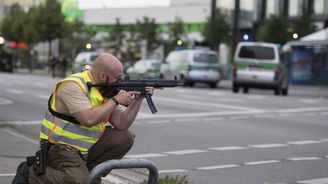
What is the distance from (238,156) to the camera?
34.4 ft

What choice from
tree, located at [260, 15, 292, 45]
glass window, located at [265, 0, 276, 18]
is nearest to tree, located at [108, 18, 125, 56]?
glass window, located at [265, 0, 276, 18]

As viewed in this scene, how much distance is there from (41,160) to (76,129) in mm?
377

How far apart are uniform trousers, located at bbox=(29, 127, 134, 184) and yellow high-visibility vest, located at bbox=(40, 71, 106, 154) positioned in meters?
0.07

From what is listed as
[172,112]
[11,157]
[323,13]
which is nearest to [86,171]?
[11,157]

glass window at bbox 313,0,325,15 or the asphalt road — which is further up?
glass window at bbox 313,0,325,15

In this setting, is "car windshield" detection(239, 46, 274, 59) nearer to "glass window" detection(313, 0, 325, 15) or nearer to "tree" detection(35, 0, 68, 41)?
"glass window" detection(313, 0, 325, 15)

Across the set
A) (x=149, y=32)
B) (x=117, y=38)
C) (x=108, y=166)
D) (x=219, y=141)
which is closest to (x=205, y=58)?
(x=219, y=141)

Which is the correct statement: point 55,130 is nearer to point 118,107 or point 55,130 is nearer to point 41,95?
point 118,107

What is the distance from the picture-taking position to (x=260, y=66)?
29328mm

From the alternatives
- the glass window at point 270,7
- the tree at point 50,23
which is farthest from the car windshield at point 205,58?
the tree at point 50,23

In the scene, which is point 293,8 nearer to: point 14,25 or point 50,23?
point 50,23

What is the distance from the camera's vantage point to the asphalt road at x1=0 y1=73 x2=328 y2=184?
892 centimetres

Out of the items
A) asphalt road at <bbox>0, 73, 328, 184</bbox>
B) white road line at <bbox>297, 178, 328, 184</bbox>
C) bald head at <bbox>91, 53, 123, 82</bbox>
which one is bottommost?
asphalt road at <bbox>0, 73, 328, 184</bbox>

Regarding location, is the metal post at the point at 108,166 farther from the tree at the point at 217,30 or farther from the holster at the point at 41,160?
the tree at the point at 217,30
